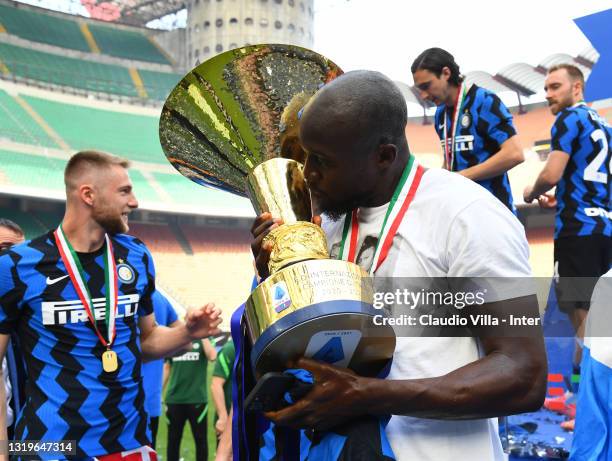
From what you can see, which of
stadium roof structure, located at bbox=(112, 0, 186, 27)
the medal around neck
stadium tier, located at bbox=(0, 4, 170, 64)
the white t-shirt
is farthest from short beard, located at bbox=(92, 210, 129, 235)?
stadium roof structure, located at bbox=(112, 0, 186, 27)

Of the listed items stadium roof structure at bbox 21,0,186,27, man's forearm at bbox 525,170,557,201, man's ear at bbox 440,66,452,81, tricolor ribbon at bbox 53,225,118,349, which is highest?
stadium roof structure at bbox 21,0,186,27

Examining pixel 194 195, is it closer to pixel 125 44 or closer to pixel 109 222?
pixel 125 44

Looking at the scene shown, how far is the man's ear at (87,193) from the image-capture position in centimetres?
317

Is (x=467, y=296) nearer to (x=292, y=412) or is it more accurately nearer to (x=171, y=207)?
(x=292, y=412)

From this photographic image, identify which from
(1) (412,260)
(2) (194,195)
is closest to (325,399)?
(1) (412,260)

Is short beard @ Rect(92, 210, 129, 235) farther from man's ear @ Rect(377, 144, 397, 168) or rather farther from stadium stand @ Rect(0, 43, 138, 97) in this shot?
stadium stand @ Rect(0, 43, 138, 97)

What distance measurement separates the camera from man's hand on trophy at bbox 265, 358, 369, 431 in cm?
111

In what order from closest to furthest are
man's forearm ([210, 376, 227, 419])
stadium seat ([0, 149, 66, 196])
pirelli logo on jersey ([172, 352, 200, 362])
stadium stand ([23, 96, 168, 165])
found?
1. man's forearm ([210, 376, 227, 419])
2. pirelli logo on jersey ([172, 352, 200, 362])
3. stadium seat ([0, 149, 66, 196])
4. stadium stand ([23, 96, 168, 165])

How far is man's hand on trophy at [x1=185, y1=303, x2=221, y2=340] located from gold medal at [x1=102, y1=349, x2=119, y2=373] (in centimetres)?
35

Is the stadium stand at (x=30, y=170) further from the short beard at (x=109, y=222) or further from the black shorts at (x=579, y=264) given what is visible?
the black shorts at (x=579, y=264)

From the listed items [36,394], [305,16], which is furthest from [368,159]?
[305,16]

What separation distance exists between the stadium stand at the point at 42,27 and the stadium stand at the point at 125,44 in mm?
787

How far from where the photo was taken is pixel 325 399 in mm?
1106

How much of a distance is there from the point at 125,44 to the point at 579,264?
29.2 m
